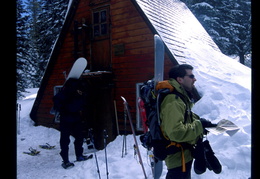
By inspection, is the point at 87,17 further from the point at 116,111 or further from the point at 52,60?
the point at 116,111

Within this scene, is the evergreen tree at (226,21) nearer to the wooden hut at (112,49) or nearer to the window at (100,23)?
the wooden hut at (112,49)

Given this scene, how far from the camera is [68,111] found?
5.19 meters

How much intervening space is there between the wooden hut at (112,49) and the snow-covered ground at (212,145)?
3.99ft

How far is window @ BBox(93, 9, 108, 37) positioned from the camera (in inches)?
344

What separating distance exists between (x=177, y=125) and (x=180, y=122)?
5cm

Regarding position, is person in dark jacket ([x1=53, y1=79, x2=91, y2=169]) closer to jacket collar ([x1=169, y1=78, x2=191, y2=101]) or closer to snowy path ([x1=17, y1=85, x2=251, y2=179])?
snowy path ([x1=17, y1=85, x2=251, y2=179])

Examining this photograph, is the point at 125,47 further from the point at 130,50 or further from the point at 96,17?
the point at 96,17

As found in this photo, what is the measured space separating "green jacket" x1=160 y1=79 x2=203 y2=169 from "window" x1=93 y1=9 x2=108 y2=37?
7.12 meters

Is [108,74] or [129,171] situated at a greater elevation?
[108,74]

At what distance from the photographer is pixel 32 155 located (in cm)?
685

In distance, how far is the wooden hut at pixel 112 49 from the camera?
744cm

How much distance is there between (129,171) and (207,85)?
148 inches
